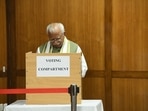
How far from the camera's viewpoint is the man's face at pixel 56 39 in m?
4.23

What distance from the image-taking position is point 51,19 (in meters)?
5.24

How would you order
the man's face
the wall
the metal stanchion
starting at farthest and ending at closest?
the wall → the man's face → the metal stanchion

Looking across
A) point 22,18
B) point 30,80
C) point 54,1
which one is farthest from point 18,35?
point 30,80

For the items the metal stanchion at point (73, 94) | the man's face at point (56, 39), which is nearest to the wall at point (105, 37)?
the man's face at point (56, 39)

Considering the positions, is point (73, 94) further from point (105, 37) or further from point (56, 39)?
point (105, 37)

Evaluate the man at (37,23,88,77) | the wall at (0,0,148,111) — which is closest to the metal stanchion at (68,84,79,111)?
the man at (37,23,88,77)

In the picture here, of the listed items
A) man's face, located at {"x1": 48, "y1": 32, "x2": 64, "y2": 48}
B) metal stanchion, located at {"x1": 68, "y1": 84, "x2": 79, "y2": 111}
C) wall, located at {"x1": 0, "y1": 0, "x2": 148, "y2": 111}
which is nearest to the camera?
metal stanchion, located at {"x1": 68, "y1": 84, "x2": 79, "y2": 111}

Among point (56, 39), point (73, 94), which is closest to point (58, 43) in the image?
point (56, 39)

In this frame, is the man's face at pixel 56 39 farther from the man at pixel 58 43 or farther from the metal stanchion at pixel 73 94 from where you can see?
the metal stanchion at pixel 73 94

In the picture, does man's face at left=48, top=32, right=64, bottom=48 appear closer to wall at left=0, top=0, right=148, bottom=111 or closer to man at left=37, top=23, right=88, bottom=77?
man at left=37, top=23, right=88, bottom=77

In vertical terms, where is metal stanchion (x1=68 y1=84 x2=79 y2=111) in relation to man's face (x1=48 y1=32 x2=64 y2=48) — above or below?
below

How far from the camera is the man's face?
423cm

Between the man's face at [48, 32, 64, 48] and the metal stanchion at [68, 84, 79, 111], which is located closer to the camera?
the metal stanchion at [68, 84, 79, 111]

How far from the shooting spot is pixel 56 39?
4.26 m
